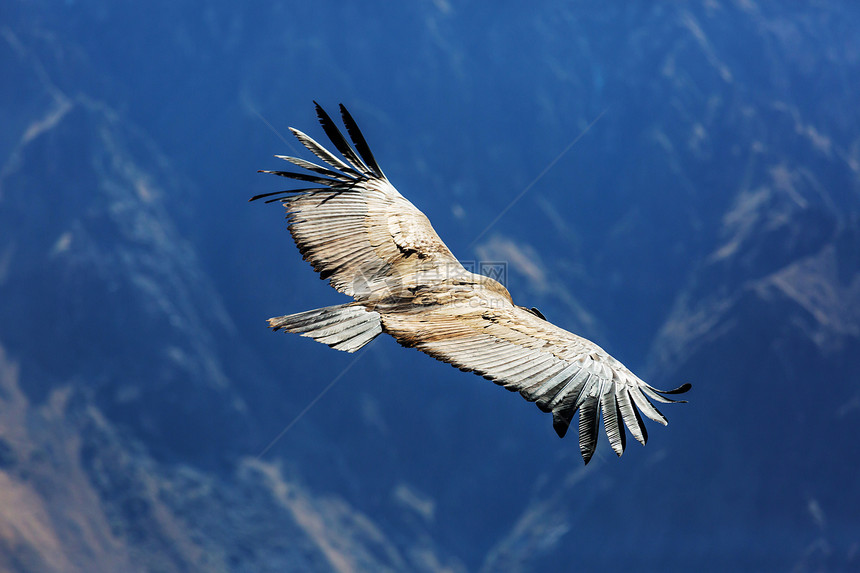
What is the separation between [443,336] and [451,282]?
1.11m

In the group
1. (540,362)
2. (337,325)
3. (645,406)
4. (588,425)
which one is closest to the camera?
(588,425)

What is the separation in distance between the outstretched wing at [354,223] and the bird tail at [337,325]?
388 millimetres

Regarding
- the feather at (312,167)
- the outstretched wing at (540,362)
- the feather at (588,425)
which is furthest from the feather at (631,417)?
the feather at (312,167)

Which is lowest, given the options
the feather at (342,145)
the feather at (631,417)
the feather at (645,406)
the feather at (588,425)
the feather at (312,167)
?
the feather at (588,425)

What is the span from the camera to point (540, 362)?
28.2 feet

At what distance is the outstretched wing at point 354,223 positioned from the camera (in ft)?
34.0

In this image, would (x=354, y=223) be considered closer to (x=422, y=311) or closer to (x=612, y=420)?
(x=422, y=311)

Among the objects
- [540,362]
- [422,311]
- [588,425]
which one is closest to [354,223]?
[422,311]

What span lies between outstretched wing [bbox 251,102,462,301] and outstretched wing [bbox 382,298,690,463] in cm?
95

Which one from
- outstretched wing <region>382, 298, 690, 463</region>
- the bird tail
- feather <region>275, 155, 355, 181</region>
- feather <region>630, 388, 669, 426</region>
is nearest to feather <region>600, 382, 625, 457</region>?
outstretched wing <region>382, 298, 690, 463</region>

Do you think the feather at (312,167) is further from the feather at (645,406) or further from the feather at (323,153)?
the feather at (645,406)

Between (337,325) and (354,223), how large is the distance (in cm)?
201

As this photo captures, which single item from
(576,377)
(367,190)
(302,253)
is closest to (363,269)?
(302,253)

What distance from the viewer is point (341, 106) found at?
37.7ft
